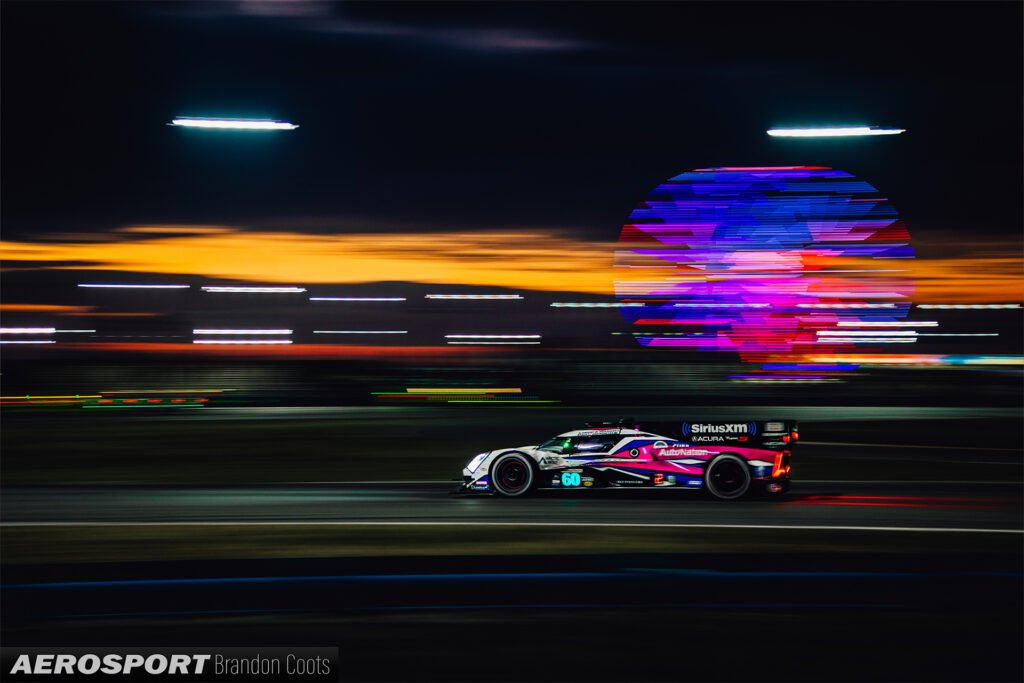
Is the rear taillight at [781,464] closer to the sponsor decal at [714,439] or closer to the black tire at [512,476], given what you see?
the sponsor decal at [714,439]

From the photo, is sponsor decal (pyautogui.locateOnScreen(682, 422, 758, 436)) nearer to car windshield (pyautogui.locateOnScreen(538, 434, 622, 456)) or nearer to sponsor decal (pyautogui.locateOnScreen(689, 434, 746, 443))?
sponsor decal (pyautogui.locateOnScreen(689, 434, 746, 443))

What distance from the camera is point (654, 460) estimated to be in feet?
45.9

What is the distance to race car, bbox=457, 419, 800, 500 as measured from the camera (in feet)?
45.4

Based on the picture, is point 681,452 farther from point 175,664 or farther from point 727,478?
point 175,664

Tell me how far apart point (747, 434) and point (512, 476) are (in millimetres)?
3203

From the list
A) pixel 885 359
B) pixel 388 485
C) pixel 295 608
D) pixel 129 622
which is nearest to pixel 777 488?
pixel 388 485

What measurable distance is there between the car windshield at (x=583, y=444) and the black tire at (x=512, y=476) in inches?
13.0

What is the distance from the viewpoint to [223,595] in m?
8.04

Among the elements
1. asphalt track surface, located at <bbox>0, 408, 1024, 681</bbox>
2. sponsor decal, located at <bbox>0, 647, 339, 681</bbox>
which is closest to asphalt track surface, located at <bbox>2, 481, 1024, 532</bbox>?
asphalt track surface, located at <bbox>0, 408, 1024, 681</bbox>

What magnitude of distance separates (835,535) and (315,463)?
11802mm

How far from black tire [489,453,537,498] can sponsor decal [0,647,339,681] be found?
8.01m

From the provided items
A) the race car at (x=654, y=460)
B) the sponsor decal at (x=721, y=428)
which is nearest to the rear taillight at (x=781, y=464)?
the race car at (x=654, y=460)

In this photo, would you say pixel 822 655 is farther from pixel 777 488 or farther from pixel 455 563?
pixel 777 488

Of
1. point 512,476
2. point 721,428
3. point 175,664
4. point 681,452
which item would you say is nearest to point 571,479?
point 512,476
